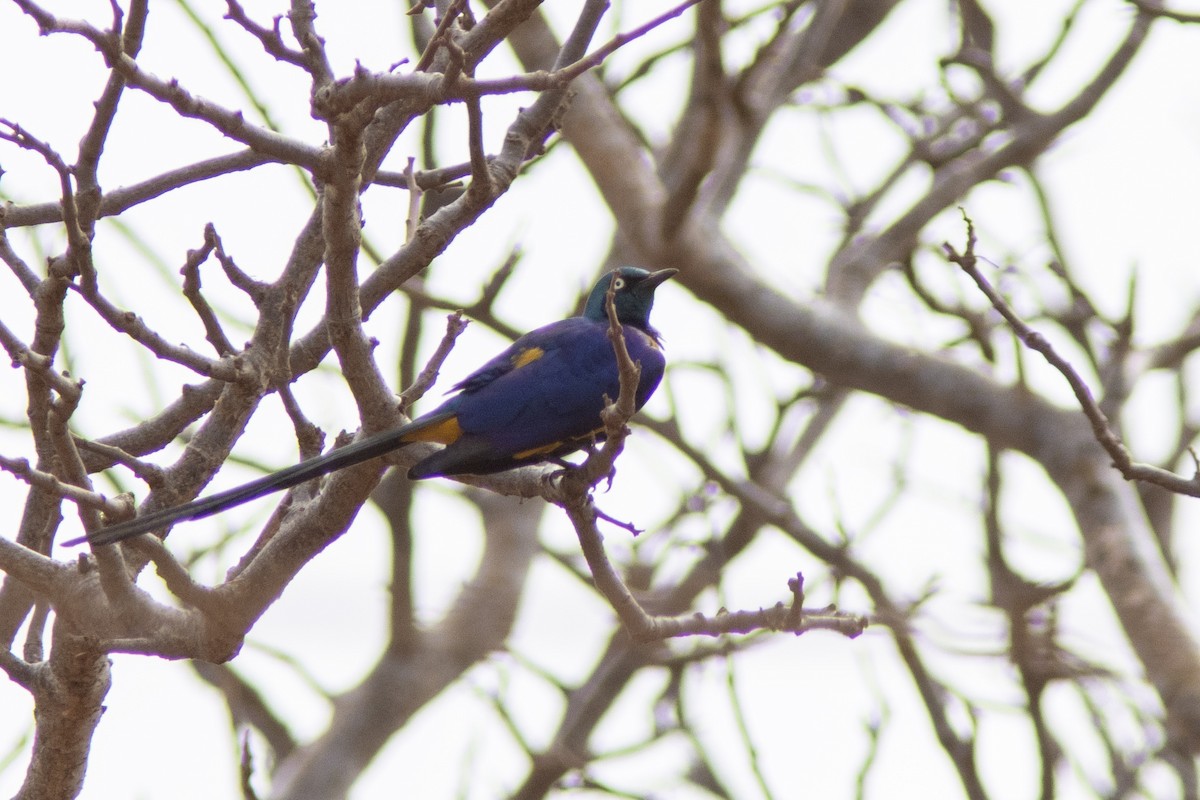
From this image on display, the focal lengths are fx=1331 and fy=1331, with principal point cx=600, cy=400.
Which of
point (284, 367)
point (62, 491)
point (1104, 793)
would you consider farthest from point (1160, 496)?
point (62, 491)

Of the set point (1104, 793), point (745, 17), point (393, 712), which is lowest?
point (1104, 793)

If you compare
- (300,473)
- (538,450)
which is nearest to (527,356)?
(538,450)

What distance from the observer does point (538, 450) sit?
4938mm

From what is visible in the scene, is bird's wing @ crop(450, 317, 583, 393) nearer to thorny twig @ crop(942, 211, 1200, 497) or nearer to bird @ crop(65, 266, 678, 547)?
bird @ crop(65, 266, 678, 547)

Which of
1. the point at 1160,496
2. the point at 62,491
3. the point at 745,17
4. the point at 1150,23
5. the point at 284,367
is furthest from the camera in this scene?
the point at 1160,496

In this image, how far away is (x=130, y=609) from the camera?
12.0ft

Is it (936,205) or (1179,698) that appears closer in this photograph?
(1179,698)

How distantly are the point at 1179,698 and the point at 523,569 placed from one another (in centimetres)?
530

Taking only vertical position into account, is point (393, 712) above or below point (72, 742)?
above

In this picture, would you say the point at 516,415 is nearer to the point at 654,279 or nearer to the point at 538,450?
the point at 538,450

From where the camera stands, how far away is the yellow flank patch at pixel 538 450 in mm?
4824

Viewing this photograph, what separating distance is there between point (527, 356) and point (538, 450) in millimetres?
860

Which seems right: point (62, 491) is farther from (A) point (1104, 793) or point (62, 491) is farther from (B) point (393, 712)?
(B) point (393, 712)

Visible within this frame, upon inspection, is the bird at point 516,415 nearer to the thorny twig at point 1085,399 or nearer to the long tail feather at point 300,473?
the long tail feather at point 300,473
